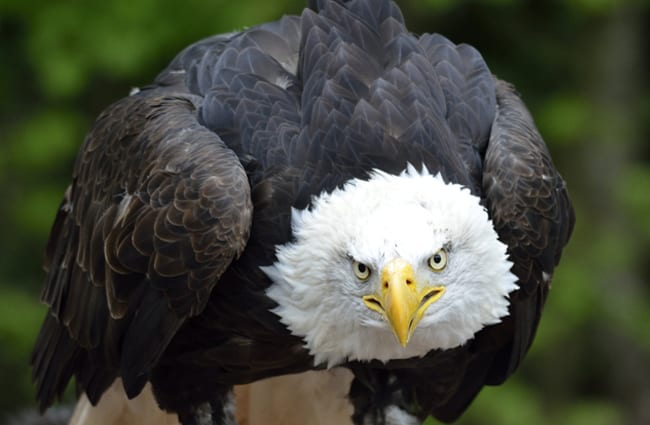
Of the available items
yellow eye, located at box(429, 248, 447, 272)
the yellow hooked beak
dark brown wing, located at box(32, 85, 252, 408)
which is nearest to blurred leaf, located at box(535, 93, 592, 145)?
dark brown wing, located at box(32, 85, 252, 408)

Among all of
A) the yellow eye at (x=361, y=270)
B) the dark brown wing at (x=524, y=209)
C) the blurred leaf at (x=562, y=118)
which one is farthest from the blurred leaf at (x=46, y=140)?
the yellow eye at (x=361, y=270)

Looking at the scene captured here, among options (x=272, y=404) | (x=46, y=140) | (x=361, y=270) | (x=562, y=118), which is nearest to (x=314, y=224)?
(x=361, y=270)

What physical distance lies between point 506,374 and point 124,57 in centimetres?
272

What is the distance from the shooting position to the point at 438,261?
14.9 feet

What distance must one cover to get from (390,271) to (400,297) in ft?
0.27

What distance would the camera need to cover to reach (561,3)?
813cm

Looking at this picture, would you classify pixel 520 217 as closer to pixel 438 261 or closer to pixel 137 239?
pixel 438 261

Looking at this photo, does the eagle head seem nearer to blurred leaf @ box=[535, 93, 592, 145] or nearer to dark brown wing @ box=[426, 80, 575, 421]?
dark brown wing @ box=[426, 80, 575, 421]

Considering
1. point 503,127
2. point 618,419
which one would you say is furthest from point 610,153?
point 503,127

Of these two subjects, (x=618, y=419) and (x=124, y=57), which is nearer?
(x=124, y=57)

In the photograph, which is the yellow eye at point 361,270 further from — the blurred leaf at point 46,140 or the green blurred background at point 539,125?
the blurred leaf at point 46,140

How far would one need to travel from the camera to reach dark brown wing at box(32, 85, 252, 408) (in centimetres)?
469

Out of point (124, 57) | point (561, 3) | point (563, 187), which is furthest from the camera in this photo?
point (561, 3)

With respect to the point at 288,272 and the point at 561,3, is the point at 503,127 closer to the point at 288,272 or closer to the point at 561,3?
the point at 288,272
